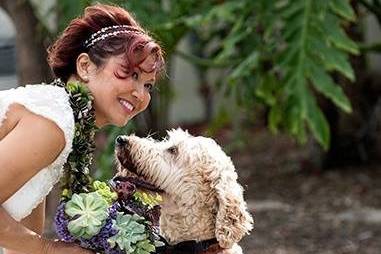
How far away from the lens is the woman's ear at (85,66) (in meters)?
3.20

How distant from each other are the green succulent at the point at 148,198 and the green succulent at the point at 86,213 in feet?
0.67

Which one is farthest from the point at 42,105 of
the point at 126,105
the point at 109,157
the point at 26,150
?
the point at 109,157

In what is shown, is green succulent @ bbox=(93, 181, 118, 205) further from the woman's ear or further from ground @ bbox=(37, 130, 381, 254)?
ground @ bbox=(37, 130, 381, 254)

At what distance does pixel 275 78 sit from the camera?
7.08 m

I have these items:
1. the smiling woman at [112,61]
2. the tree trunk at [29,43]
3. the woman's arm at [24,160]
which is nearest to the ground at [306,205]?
the tree trunk at [29,43]

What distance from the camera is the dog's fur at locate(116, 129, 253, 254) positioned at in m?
3.39

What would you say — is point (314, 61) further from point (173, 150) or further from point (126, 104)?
point (126, 104)

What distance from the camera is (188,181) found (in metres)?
3.45

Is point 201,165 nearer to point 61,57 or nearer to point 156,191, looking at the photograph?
point 156,191

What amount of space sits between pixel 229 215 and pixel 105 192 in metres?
0.41

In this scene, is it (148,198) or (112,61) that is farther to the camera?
(148,198)

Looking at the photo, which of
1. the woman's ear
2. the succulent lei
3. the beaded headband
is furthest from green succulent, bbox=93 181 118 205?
the beaded headband

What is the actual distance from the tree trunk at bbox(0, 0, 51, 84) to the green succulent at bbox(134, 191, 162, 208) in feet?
14.0

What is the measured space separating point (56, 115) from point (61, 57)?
35 cm
